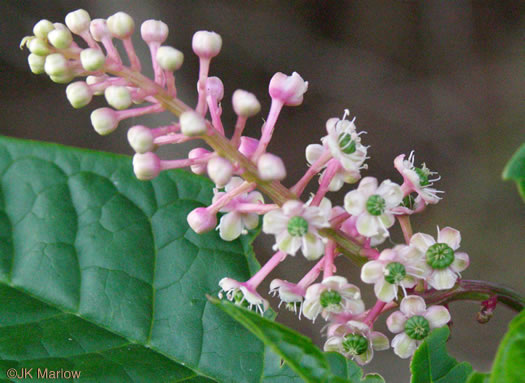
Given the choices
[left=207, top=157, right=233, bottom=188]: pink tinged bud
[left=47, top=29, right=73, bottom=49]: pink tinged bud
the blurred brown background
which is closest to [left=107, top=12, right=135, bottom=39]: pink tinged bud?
[left=47, top=29, right=73, bottom=49]: pink tinged bud

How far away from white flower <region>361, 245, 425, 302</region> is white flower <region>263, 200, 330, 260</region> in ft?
0.71

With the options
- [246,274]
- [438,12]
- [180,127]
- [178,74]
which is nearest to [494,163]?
[438,12]

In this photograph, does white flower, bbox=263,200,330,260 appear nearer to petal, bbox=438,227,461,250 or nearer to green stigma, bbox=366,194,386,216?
green stigma, bbox=366,194,386,216

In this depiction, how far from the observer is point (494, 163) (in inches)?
279

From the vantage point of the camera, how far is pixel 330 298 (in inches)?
90.2

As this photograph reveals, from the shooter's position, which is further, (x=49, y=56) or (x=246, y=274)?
(x=246, y=274)

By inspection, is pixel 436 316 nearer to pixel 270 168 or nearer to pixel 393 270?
pixel 393 270

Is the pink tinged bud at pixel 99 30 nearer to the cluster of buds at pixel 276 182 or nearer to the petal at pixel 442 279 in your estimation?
the cluster of buds at pixel 276 182

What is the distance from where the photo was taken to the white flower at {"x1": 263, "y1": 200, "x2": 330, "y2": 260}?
2109 millimetres

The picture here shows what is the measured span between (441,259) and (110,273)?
1.41 metres

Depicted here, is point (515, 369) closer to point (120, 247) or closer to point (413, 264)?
point (413, 264)

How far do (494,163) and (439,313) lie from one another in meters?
5.20

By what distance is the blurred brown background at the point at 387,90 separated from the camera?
22.7 feet

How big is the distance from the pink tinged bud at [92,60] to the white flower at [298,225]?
0.77 metres
